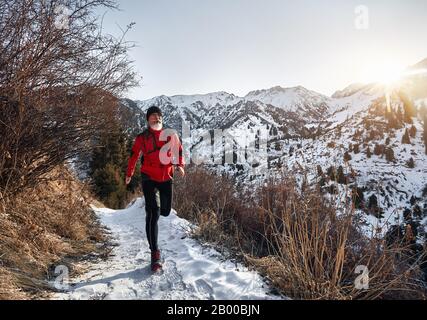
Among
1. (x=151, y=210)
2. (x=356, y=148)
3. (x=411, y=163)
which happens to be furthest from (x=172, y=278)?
(x=356, y=148)

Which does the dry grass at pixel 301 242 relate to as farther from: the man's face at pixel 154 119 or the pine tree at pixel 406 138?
the pine tree at pixel 406 138

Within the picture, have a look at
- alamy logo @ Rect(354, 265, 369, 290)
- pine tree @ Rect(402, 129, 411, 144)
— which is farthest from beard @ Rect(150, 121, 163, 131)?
pine tree @ Rect(402, 129, 411, 144)

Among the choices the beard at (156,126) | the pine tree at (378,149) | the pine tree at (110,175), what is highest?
the beard at (156,126)

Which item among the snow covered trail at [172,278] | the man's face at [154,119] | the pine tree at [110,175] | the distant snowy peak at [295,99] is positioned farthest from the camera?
the distant snowy peak at [295,99]

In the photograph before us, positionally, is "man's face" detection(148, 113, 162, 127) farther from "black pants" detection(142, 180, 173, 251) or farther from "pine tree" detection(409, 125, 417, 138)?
"pine tree" detection(409, 125, 417, 138)

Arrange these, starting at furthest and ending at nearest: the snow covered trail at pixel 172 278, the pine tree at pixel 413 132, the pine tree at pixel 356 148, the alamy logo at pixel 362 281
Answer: the pine tree at pixel 413 132, the pine tree at pixel 356 148, the snow covered trail at pixel 172 278, the alamy logo at pixel 362 281

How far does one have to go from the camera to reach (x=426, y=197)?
12.4 m

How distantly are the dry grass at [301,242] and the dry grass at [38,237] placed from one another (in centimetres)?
185

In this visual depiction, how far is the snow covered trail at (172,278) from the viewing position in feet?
9.31

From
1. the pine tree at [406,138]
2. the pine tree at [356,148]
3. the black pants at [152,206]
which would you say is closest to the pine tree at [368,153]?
the pine tree at [356,148]

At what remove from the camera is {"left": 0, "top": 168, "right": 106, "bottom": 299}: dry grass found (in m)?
2.74

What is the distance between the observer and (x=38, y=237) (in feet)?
11.6

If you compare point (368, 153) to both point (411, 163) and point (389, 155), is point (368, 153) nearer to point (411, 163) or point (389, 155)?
point (389, 155)

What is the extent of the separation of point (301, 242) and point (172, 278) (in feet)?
4.61
